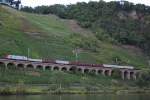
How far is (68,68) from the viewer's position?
510 feet

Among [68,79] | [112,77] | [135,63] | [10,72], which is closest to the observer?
[10,72]

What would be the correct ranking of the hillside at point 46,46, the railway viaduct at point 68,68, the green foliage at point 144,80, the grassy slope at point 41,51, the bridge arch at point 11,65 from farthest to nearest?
1. the hillside at point 46,46
2. the green foliage at point 144,80
3. the railway viaduct at point 68,68
4. the bridge arch at point 11,65
5. the grassy slope at point 41,51

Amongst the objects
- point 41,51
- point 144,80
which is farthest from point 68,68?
point 144,80

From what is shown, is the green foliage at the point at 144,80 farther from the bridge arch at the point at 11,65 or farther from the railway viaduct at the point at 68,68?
the bridge arch at the point at 11,65

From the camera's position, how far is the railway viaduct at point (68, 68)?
465 ft

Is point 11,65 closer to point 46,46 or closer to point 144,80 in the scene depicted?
point 46,46

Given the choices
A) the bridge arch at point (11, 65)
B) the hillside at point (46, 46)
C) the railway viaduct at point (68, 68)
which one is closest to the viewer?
the bridge arch at point (11, 65)

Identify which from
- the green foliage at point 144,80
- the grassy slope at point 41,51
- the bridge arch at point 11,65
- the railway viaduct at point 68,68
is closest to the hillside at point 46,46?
the grassy slope at point 41,51

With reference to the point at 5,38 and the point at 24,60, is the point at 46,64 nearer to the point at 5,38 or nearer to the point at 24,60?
the point at 24,60

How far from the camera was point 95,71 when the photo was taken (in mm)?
164875

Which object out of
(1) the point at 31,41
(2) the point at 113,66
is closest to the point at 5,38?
(1) the point at 31,41

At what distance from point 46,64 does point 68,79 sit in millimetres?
16465

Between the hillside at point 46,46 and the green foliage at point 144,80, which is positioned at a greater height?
the hillside at point 46,46

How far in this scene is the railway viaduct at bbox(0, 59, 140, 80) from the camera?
14188 cm
